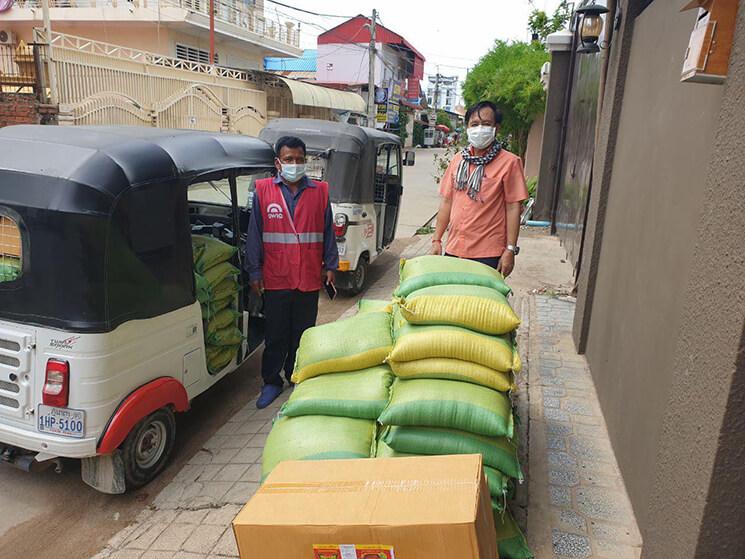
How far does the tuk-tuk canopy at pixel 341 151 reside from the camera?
7.04 meters

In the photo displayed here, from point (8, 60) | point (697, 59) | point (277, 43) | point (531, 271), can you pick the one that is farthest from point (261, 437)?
point (277, 43)

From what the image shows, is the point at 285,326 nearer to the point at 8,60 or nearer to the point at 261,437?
the point at 261,437

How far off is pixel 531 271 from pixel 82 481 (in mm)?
5821

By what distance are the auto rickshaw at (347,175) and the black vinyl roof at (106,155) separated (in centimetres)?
325

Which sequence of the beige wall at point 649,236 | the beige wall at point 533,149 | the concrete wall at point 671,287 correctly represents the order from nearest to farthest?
the concrete wall at point 671,287, the beige wall at point 649,236, the beige wall at point 533,149

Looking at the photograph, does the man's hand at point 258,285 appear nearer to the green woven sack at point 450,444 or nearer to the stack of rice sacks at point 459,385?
the stack of rice sacks at point 459,385

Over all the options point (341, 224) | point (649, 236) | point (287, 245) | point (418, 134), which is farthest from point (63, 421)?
point (418, 134)

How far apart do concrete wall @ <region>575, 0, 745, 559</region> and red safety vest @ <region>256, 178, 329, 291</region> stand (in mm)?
2053

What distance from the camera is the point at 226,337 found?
4.06 metres

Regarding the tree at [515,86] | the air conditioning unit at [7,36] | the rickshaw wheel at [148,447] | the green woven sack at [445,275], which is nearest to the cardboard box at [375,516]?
the green woven sack at [445,275]

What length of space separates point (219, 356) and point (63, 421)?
127 cm

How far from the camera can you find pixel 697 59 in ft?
5.60

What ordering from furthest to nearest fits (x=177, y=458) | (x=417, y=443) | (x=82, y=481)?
1. (x=177, y=458)
2. (x=82, y=481)
3. (x=417, y=443)

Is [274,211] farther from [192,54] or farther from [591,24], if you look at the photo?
[192,54]
